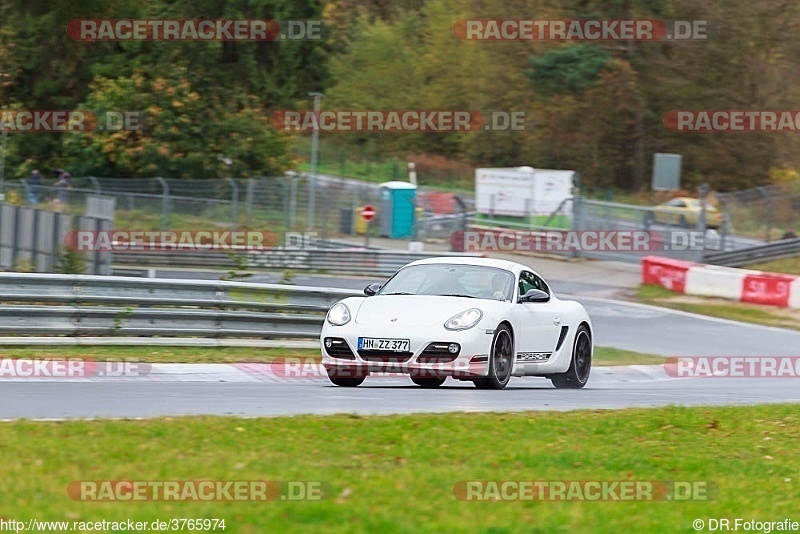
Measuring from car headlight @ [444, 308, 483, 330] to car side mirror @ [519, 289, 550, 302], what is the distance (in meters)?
1.05

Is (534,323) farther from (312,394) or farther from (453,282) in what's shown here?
(312,394)

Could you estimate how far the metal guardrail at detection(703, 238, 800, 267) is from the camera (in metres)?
33.8

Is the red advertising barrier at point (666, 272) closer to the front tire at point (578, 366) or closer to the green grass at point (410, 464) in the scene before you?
the front tire at point (578, 366)

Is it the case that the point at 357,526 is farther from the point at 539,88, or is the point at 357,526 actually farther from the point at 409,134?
the point at 409,134

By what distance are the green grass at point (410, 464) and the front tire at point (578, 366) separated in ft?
13.1

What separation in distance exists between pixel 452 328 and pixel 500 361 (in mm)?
877

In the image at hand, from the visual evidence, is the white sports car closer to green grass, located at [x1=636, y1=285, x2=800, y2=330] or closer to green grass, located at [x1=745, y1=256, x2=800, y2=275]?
green grass, located at [x1=636, y1=285, x2=800, y2=330]

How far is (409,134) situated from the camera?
73062 millimetres

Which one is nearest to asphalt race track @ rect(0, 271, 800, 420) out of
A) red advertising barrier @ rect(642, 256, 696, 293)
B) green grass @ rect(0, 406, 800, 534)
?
green grass @ rect(0, 406, 800, 534)

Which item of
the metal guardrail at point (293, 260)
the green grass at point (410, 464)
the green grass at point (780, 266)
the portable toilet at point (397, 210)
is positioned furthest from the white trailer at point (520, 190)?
the green grass at point (410, 464)

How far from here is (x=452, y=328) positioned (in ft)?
39.2

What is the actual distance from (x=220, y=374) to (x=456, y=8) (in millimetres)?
60388

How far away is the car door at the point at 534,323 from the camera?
42.5ft

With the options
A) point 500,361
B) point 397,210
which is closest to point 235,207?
point 397,210
